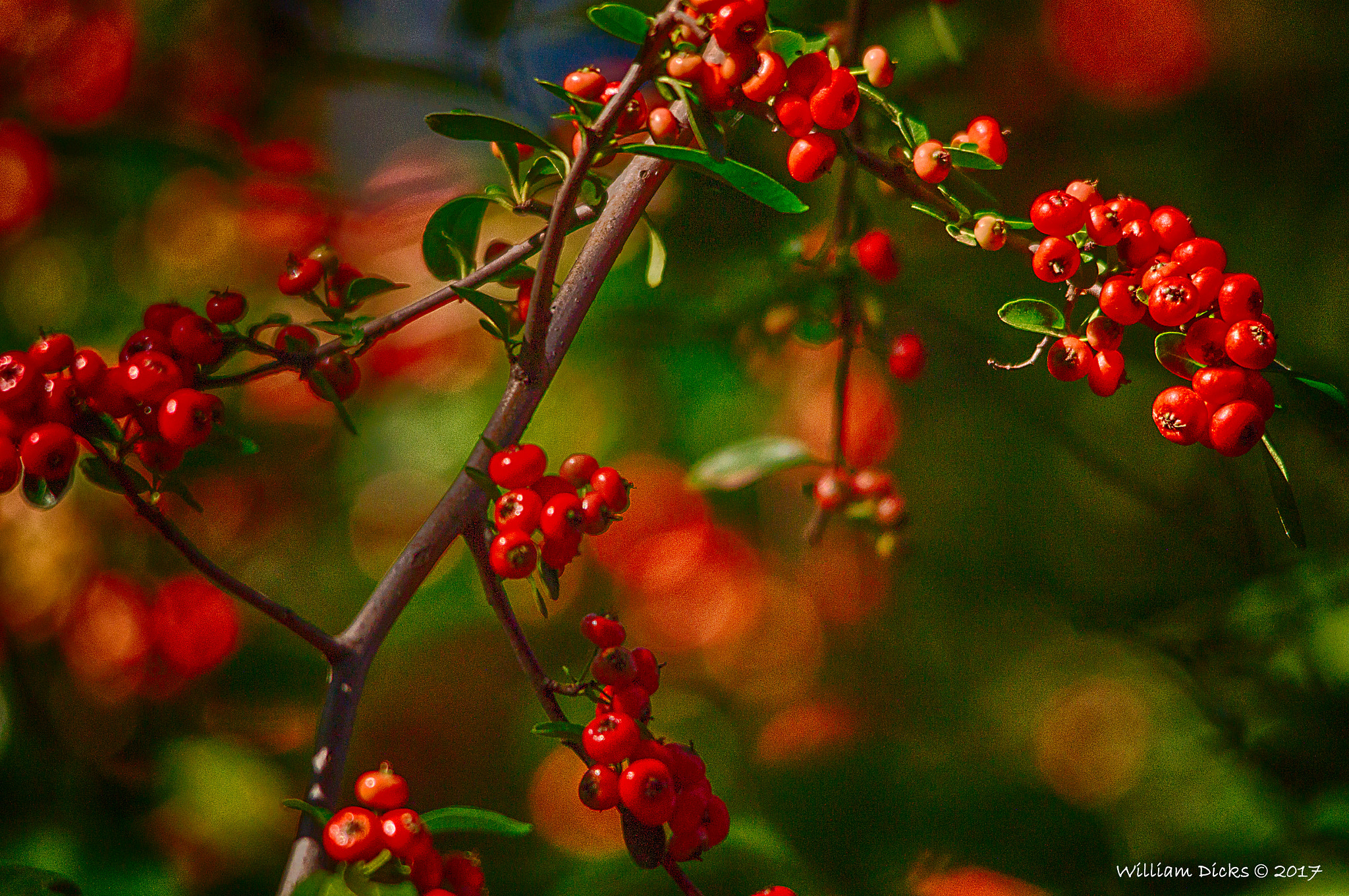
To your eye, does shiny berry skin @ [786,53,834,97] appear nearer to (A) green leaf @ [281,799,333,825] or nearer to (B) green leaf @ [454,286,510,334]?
(B) green leaf @ [454,286,510,334]

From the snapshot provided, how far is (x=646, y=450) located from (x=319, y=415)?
13.6 inches

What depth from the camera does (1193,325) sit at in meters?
0.35

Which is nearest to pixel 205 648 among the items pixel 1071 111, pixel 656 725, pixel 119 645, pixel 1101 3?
pixel 119 645

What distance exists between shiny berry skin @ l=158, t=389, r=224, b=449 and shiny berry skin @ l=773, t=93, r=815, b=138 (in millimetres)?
251

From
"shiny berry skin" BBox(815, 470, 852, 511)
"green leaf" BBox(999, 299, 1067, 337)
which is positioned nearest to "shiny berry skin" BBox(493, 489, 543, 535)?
"green leaf" BBox(999, 299, 1067, 337)

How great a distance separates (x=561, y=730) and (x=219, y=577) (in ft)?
0.46

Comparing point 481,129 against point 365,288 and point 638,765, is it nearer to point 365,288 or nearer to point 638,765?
point 365,288

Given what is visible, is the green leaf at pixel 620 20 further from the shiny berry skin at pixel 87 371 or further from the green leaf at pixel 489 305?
the shiny berry skin at pixel 87 371

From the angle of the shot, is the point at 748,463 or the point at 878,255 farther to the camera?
the point at 748,463

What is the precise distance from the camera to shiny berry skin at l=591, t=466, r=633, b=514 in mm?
354

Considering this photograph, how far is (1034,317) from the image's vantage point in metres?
0.36

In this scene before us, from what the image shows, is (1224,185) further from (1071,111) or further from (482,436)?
(482,436)

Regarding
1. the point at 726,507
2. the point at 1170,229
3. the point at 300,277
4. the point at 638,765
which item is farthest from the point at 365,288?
the point at 726,507

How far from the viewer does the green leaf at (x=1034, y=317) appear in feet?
1.17
